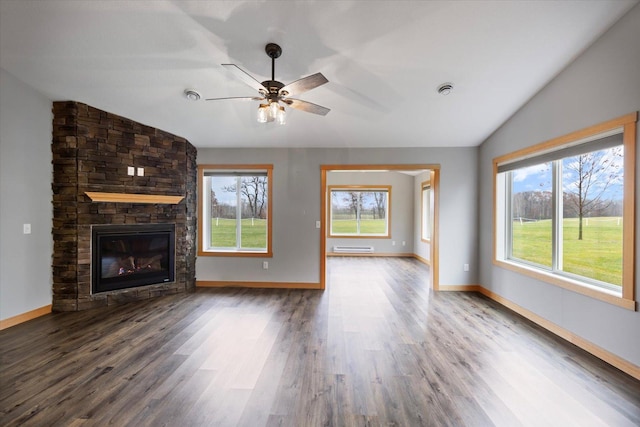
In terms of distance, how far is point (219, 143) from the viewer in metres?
4.76

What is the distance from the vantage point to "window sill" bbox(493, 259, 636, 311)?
242 cm

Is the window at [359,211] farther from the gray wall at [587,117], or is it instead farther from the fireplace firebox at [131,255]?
the fireplace firebox at [131,255]

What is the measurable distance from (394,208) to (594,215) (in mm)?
5363

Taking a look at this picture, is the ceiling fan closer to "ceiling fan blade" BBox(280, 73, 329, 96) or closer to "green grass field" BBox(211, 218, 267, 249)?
"ceiling fan blade" BBox(280, 73, 329, 96)

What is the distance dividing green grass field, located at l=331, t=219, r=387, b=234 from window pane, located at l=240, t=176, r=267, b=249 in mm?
3603

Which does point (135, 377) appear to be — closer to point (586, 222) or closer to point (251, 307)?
point (251, 307)

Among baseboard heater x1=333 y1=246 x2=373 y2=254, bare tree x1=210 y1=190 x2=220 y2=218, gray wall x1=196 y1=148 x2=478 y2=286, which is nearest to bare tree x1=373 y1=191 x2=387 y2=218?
baseboard heater x1=333 y1=246 x2=373 y2=254

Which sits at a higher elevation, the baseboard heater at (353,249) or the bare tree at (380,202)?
the bare tree at (380,202)

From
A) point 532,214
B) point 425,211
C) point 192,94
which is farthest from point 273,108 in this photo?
point 425,211

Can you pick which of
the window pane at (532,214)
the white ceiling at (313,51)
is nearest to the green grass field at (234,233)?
the white ceiling at (313,51)

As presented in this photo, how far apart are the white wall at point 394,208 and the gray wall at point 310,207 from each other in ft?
11.0

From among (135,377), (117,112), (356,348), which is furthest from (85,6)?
(356,348)

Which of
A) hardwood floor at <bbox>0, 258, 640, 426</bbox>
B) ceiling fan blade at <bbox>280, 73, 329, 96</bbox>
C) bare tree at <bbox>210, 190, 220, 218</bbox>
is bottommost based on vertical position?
hardwood floor at <bbox>0, 258, 640, 426</bbox>

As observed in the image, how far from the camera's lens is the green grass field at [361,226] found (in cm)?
830
